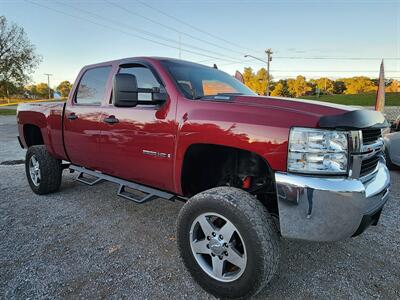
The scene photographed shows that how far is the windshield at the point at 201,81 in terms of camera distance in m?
3.03

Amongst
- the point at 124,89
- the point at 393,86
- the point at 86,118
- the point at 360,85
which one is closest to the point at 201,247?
the point at 124,89

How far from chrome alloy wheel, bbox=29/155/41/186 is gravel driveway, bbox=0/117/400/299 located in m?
0.49

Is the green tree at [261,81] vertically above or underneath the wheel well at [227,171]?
above

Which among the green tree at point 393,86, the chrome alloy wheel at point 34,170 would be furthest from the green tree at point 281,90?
the chrome alloy wheel at point 34,170

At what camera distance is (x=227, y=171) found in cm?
295

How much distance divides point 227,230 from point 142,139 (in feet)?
4.12

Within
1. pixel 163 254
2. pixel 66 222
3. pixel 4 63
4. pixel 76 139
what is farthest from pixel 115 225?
pixel 4 63

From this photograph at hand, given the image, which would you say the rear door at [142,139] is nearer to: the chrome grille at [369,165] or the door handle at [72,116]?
the door handle at [72,116]

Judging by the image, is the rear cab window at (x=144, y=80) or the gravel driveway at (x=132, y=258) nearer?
the gravel driveway at (x=132, y=258)

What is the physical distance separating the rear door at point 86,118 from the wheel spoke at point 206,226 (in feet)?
5.81

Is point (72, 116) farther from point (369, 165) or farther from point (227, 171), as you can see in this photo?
point (369, 165)

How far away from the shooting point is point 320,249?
321 centimetres

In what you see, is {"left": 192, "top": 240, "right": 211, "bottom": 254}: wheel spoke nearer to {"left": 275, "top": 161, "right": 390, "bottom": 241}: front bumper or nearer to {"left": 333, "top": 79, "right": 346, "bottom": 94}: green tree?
{"left": 275, "top": 161, "right": 390, "bottom": 241}: front bumper

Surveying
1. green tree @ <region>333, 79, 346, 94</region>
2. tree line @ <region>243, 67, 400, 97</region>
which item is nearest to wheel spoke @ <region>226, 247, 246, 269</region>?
tree line @ <region>243, 67, 400, 97</region>
